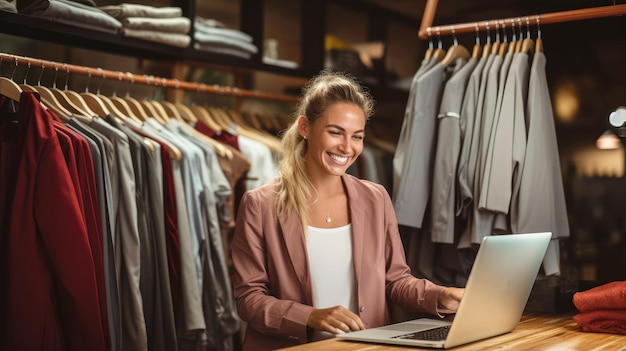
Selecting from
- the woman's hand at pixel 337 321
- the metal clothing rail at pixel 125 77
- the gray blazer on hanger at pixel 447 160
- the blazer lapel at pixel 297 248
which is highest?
the metal clothing rail at pixel 125 77

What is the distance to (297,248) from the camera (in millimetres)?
2549

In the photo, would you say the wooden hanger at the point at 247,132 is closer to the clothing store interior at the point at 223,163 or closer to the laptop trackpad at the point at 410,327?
the clothing store interior at the point at 223,163

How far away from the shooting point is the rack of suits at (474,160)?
10.1 ft

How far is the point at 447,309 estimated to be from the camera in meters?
2.47

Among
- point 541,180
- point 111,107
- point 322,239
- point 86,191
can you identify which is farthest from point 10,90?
point 541,180

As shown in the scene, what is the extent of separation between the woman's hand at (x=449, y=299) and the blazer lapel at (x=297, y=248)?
404 millimetres

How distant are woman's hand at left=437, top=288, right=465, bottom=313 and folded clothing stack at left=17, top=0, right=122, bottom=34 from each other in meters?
1.98

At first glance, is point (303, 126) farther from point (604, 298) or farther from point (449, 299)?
point (604, 298)

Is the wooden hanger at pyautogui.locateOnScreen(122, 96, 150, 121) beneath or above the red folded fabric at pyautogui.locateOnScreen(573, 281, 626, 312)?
above

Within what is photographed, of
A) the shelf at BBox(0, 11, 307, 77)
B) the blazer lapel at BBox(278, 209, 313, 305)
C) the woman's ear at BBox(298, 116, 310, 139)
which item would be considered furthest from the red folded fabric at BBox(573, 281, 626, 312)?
the shelf at BBox(0, 11, 307, 77)

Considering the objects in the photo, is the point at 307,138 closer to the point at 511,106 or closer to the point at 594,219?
the point at 511,106

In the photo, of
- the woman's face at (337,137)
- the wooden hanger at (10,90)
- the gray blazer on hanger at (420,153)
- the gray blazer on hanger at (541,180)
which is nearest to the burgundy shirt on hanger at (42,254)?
the wooden hanger at (10,90)

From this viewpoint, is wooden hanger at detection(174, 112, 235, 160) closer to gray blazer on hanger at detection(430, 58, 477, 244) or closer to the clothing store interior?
the clothing store interior

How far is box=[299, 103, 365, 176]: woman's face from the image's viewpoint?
103 inches
